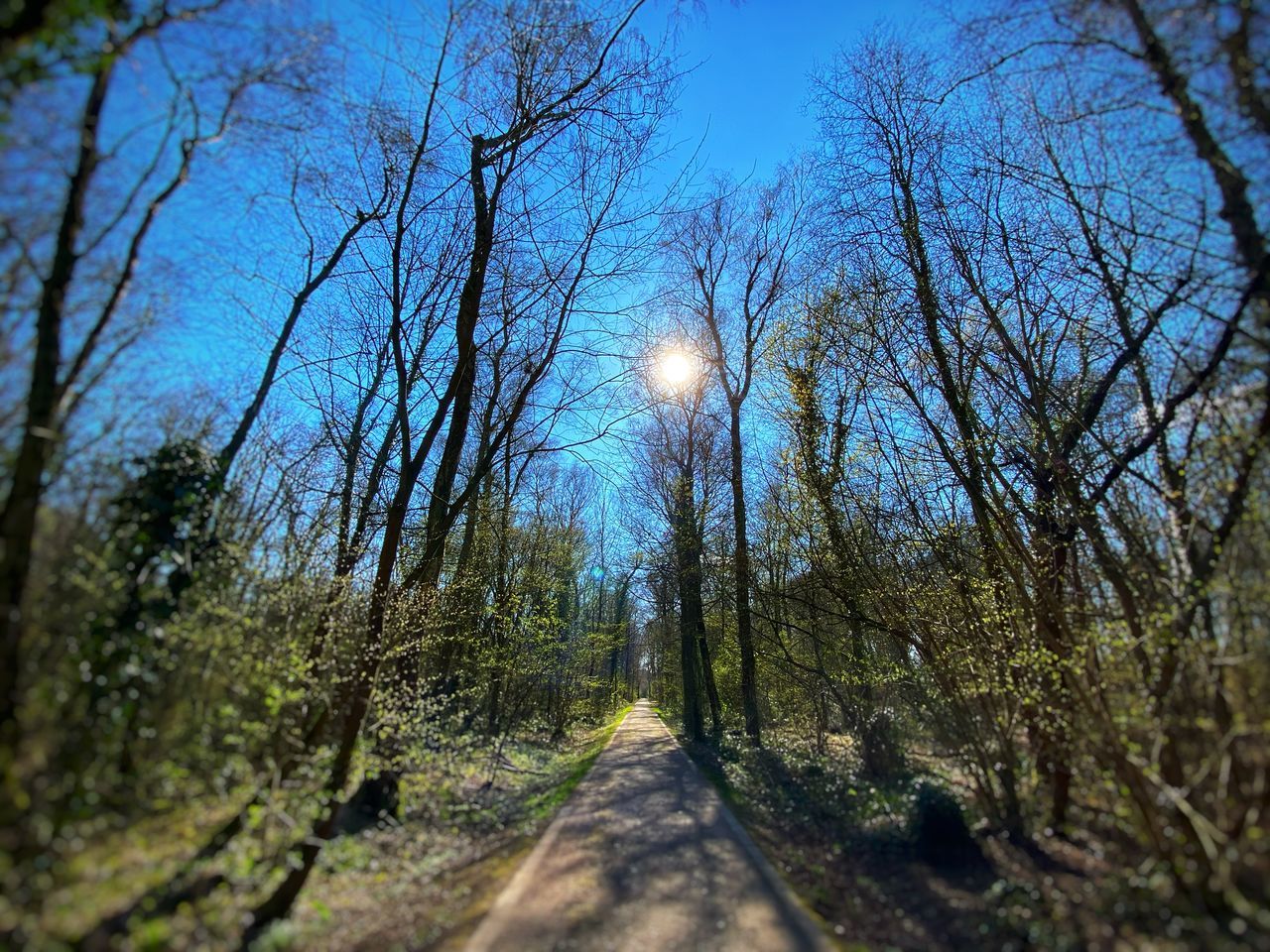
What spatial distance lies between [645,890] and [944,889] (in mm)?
2359

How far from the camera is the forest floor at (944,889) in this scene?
3.28 metres

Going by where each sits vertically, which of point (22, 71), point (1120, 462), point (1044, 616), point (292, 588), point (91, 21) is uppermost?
point (91, 21)

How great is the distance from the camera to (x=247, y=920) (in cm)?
306

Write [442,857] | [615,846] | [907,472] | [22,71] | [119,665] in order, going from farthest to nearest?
[907,472]
[615,846]
[442,857]
[119,665]
[22,71]

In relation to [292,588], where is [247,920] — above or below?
below

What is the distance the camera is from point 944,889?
444 cm

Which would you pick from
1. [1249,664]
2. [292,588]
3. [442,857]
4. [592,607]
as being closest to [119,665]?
[292,588]

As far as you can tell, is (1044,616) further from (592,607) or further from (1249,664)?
(592,607)

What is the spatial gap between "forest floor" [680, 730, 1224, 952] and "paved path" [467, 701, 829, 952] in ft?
1.22

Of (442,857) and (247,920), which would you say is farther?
(442,857)

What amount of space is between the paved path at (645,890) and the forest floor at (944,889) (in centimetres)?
37

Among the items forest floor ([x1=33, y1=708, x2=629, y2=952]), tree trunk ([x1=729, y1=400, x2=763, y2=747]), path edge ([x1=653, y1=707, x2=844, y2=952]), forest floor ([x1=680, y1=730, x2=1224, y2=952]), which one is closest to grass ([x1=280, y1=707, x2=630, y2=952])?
forest floor ([x1=33, y1=708, x2=629, y2=952])

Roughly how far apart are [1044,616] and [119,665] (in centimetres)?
777

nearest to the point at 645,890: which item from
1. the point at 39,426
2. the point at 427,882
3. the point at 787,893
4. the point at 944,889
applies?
the point at 787,893
